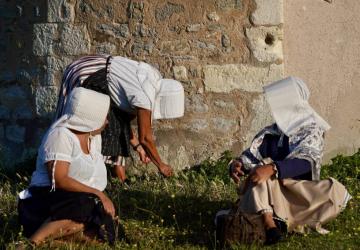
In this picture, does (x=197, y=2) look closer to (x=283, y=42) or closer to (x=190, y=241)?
(x=283, y=42)

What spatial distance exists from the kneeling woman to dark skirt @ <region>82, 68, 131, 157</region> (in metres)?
1.27

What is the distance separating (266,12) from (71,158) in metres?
2.75

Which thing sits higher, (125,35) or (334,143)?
(125,35)

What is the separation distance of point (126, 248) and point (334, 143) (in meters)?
3.07

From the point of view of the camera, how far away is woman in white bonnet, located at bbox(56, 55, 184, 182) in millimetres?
6707

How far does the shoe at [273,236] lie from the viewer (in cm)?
521

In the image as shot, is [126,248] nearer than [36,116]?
Yes

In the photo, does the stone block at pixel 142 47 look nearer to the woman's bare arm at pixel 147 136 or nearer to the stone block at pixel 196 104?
the stone block at pixel 196 104

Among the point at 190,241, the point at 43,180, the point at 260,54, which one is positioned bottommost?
the point at 190,241

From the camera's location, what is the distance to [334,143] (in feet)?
26.1

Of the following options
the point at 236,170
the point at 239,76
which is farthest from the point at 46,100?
the point at 236,170

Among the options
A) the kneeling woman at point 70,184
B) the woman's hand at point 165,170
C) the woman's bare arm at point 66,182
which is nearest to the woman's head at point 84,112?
the kneeling woman at point 70,184

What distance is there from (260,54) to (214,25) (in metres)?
0.45

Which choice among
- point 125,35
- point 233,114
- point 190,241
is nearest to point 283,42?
point 233,114
